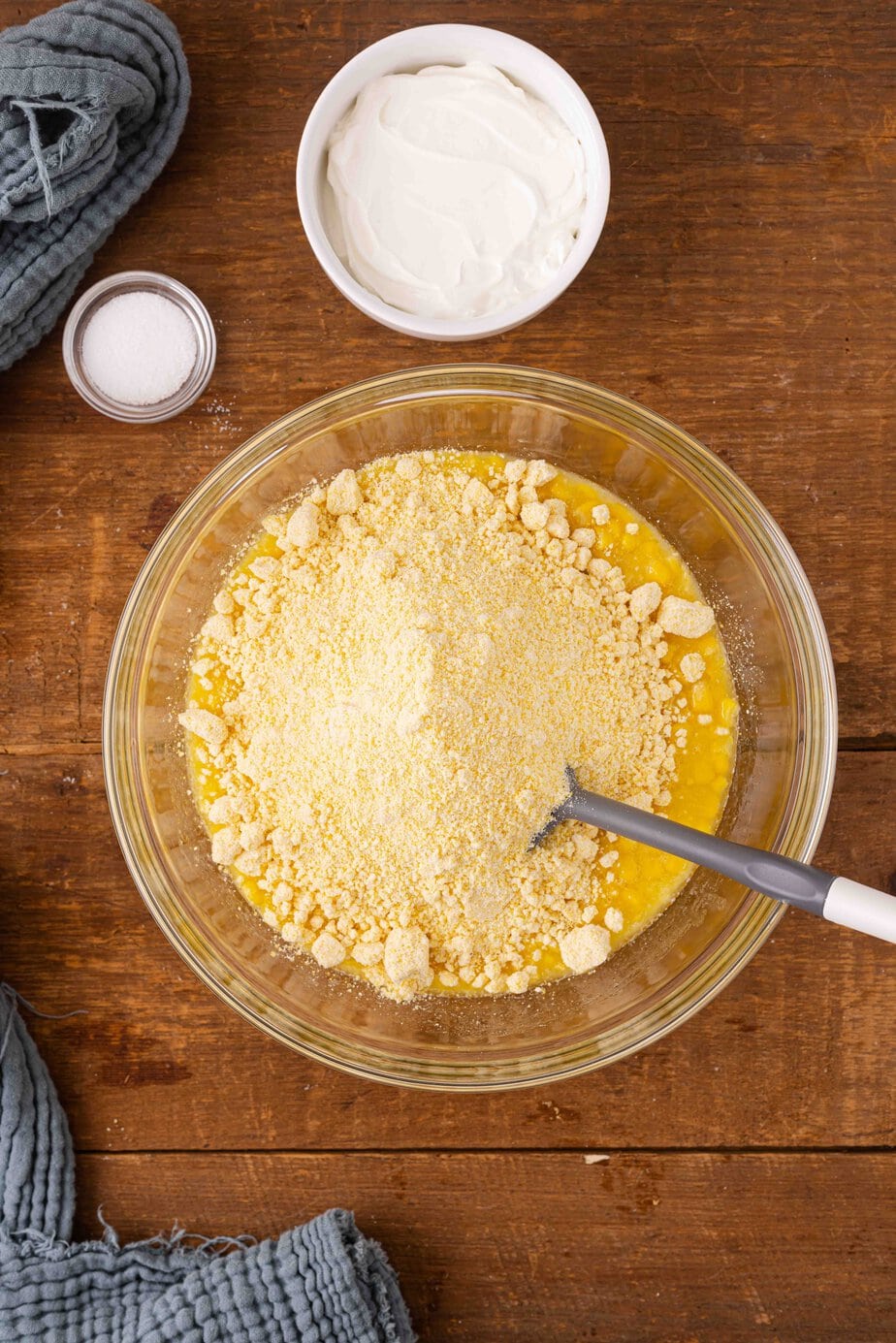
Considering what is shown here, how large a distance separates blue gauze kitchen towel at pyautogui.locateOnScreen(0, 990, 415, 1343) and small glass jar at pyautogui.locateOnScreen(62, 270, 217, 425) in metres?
0.77

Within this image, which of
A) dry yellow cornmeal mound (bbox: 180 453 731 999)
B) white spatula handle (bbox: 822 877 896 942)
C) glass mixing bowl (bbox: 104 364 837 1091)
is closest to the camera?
white spatula handle (bbox: 822 877 896 942)

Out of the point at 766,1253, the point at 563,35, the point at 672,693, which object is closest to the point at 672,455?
the point at 672,693

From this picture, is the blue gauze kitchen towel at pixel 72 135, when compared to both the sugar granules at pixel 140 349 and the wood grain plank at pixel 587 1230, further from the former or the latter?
the wood grain plank at pixel 587 1230

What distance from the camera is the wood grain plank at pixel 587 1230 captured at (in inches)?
49.7

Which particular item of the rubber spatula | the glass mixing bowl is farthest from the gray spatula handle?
the glass mixing bowl

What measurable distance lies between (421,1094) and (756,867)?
58cm

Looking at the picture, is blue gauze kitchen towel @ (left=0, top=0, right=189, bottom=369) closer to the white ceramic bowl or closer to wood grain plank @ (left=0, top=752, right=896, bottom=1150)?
the white ceramic bowl

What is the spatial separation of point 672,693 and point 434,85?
0.77m

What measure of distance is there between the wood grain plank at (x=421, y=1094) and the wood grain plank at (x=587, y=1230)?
0.04m

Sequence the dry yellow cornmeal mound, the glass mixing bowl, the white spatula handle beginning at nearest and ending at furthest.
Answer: the white spatula handle → the dry yellow cornmeal mound → the glass mixing bowl

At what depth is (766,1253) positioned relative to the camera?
1.27m

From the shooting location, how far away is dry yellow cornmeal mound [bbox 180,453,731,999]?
1.04 metres

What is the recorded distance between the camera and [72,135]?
1.14 metres

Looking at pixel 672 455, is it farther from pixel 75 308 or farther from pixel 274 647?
pixel 75 308
